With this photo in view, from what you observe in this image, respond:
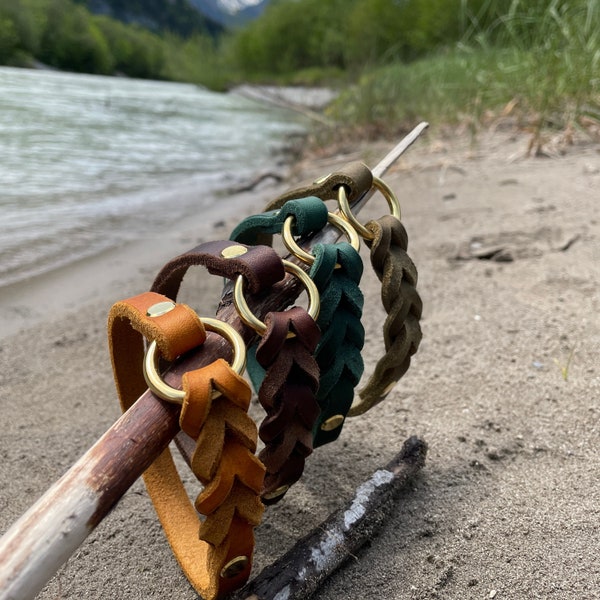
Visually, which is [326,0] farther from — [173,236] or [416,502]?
[416,502]

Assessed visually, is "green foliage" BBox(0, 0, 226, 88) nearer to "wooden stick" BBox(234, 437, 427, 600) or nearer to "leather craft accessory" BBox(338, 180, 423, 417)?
"leather craft accessory" BBox(338, 180, 423, 417)

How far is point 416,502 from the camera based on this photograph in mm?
1224

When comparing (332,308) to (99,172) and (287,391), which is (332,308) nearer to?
(287,391)

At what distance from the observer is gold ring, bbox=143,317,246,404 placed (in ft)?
2.25

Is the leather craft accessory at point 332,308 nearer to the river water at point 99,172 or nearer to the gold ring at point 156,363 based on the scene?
the gold ring at point 156,363

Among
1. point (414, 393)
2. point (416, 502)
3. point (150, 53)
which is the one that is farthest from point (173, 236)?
point (150, 53)

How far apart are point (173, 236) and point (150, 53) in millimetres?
66302

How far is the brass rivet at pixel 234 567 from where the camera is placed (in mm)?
852

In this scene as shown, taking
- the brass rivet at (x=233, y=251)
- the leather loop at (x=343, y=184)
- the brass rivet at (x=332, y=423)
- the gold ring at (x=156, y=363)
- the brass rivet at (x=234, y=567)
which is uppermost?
the leather loop at (x=343, y=184)

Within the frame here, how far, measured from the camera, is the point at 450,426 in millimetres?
1501

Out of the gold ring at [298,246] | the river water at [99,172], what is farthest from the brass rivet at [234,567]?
the river water at [99,172]

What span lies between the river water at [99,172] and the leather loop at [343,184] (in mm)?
2764

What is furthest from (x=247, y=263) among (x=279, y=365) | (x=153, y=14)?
(x=153, y=14)

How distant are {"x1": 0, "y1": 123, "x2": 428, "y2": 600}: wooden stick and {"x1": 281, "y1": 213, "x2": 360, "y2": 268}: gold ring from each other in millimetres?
322
